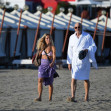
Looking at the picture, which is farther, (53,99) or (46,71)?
(53,99)

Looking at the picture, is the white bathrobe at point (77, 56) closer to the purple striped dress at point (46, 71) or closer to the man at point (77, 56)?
the man at point (77, 56)

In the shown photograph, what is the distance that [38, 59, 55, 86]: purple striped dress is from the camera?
35.0ft

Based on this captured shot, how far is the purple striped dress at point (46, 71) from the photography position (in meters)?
10.7

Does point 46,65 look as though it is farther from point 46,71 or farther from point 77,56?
point 77,56

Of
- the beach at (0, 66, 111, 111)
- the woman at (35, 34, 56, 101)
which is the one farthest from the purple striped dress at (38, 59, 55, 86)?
the beach at (0, 66, 111, 111)

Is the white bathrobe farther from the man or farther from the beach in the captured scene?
the beach

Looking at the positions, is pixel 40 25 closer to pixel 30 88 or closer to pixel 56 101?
pixel 30 88

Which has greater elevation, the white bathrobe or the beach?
the white bathrobe

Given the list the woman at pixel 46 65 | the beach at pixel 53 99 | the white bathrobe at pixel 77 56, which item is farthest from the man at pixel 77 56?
the beach at pixel 53 99

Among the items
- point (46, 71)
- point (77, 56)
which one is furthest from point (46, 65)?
point (77, 56)

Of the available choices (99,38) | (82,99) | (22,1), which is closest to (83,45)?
(82,99)

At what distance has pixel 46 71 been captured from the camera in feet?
35.1

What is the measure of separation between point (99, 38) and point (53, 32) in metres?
4.53

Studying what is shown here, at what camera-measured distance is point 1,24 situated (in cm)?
2464
